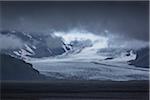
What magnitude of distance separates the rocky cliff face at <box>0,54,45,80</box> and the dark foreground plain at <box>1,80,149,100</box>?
6 cm

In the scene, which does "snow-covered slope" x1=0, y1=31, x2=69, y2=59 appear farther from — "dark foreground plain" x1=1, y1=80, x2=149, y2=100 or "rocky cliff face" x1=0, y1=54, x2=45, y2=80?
"dark foreground plain" x1=1, y1=80, x2=149, y2=100

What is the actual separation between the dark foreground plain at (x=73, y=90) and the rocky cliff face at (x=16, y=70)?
6cm

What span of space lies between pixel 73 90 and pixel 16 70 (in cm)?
64

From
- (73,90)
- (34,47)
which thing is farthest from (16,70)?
(73,90)

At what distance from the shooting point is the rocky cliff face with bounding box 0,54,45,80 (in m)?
3.53

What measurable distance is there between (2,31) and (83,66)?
944 mm

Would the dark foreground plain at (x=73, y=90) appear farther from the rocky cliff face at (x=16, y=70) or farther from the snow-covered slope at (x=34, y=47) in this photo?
the snow-covered slope at (x=34, y=47)

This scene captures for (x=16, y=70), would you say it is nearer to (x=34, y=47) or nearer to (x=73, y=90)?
(x=34, y=47)

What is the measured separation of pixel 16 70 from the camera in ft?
11.6

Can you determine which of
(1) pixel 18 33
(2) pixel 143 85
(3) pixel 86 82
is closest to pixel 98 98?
(3) pixel 86 82

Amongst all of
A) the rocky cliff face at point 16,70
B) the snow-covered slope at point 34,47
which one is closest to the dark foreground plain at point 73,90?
the rocky cliff face at point 16,70

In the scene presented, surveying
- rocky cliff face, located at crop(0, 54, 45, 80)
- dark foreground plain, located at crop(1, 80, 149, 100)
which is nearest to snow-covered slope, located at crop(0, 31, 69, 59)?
rocky cliff face, located at crop(0, 54, 45, 80)

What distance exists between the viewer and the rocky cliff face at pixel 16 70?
11.6 ft

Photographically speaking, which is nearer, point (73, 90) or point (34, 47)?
point (73, 90)
